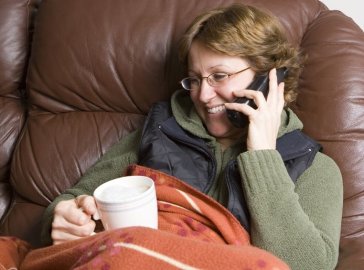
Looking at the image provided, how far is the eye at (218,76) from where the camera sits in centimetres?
121

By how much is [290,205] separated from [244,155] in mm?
155

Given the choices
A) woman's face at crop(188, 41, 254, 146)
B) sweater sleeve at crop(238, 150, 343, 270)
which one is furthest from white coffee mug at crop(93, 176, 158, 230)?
woman's face at crop(188, 41, 254, 146)

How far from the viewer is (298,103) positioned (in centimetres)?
135

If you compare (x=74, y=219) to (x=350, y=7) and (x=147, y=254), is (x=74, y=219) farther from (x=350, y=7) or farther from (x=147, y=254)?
(x=350, y=7)

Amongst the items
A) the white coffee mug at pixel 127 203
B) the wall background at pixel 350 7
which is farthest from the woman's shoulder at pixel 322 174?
the wall background at pixel 350 7

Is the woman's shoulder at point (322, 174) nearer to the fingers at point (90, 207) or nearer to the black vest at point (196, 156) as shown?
the black vest at point (196, 156)

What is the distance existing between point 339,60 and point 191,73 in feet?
1.33

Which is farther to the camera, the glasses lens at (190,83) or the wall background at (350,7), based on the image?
the wall background at (350,7)

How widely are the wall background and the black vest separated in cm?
58

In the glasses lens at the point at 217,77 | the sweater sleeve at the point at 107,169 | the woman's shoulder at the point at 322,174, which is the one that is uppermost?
the glasses lens at the point at 217,77

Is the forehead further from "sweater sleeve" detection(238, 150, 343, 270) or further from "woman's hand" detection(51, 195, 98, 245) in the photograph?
"woman's hand" detection(51, 195, 98, 245)

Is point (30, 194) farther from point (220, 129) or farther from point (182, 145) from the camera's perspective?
point (220, 129)

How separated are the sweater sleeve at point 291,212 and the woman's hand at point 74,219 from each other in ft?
1.15

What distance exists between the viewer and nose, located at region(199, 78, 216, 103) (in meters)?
1.22
